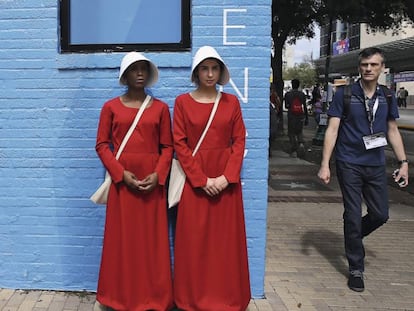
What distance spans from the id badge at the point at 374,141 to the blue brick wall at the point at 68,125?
946 millimetres

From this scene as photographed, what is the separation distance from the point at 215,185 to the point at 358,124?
5.25 ft

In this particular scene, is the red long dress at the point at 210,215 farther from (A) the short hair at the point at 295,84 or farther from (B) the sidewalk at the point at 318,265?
(A) the short hair at the point at 295,84

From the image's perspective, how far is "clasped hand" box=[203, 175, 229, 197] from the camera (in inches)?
131

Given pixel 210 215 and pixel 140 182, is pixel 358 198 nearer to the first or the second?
pixel 210 215

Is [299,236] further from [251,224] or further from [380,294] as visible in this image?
[251,224]

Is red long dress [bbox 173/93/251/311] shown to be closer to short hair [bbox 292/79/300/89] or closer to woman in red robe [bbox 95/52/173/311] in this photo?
woman in red robe [bbox 95/52/173/311]

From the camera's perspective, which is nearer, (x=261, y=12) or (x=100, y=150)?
(x=100, y=150)

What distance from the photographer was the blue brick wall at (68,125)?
12.5ft

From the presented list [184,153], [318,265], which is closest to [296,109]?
[318,265]

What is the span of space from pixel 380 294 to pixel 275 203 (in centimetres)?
365

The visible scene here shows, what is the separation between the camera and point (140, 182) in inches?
133

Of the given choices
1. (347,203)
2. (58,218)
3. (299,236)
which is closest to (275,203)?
(299,236)

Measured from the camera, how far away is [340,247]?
18.7 feet

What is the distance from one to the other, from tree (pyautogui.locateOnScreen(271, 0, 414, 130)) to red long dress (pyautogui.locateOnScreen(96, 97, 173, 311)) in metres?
13.7
